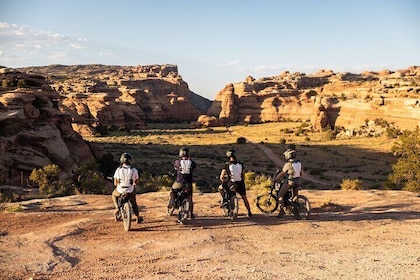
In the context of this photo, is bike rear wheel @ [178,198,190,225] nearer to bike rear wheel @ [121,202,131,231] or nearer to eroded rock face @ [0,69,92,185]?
bike rear wheel @ [121,202,131,231]

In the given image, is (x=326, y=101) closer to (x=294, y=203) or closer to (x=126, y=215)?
(x=294, y=203)

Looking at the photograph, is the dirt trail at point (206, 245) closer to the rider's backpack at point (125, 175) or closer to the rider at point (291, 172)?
the rider at point (291, 172)

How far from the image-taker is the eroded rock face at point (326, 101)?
53.2m

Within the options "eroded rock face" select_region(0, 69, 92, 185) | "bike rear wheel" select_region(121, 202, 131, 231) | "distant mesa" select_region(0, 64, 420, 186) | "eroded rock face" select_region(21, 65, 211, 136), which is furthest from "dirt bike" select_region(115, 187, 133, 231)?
"eroded rock face" select_region(21, 65, 211, 136)

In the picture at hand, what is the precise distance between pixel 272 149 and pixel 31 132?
3282 centimetres

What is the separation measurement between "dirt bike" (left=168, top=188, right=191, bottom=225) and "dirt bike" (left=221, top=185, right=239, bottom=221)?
3.78ft

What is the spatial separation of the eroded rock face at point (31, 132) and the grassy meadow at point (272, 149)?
3427mm

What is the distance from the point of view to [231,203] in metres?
10.8

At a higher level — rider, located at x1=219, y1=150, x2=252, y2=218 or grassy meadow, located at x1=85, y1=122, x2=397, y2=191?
rider, located at x1=219, y1=150, x2=252, y2=218

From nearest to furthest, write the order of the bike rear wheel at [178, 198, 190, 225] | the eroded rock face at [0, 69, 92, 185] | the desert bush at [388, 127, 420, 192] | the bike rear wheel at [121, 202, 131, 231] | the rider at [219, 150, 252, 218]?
the bike rear wheel at [121, 202, 131, 231] → the bike rear wheel at [178, 198, 190, 225] → the rider at [219, 150, 252, 218] → the desert bush at [388, 127, 420, 192] → the eroded rock face at [0, 69, 92, 185]

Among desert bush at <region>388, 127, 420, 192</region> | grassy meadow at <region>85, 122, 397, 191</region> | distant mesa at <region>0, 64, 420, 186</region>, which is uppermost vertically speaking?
distant mesa at <region>0, 64, 420, 186</region>

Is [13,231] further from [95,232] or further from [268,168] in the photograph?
[268,168]

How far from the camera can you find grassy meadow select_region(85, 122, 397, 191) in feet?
107

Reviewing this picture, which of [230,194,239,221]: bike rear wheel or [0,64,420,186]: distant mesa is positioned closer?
[230,194,239,221]: bike rear wheel
